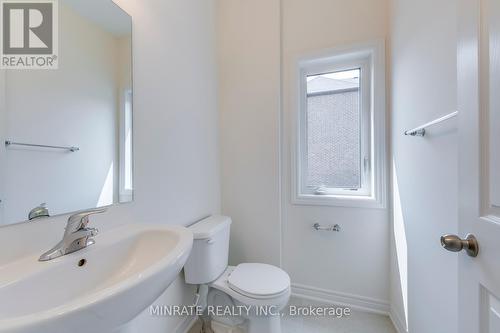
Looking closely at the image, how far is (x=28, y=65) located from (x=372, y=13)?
1.97 m

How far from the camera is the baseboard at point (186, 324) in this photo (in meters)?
1.36

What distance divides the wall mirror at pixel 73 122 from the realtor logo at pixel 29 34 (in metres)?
0.02

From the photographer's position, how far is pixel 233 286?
124cm

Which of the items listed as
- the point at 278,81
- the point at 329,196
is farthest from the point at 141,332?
the point at 278,81

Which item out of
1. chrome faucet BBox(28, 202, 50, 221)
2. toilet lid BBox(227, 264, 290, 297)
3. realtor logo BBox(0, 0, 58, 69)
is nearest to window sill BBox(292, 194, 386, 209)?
toilet lid BBox(227, 264, 290, 297)

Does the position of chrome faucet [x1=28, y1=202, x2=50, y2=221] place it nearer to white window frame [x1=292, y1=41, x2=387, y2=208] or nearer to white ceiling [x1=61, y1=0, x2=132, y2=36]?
white ceiling [x1=61, y1=0, x2=132, y2=36]

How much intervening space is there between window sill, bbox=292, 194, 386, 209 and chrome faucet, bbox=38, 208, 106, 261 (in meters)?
1.40

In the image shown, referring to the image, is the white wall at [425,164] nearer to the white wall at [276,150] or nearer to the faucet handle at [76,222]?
→ the white wall at [276,150]

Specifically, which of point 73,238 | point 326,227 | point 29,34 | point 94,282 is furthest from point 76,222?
point 326,227

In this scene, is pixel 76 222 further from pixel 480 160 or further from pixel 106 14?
pixel 480 160

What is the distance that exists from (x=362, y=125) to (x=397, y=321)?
1364mm

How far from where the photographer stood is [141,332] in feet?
3.53

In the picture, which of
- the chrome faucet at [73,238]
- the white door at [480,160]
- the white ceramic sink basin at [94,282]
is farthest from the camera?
the chrome faucet at [73,238]

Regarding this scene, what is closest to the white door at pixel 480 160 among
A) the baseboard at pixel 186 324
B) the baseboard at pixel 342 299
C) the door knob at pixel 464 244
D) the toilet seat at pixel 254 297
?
the door knob at pixel 464 244
